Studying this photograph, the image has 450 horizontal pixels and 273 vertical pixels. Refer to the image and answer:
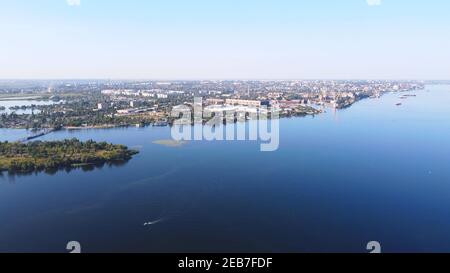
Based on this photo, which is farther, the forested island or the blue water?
the forested island

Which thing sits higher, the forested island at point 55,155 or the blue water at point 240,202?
the forested island at point 55,155

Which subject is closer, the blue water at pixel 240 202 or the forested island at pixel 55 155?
the blue water at pixel 240 202

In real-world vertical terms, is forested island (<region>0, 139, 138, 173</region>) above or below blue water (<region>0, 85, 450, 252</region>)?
above

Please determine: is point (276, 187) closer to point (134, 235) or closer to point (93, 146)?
point (134, 235)

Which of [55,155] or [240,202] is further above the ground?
[55,155]

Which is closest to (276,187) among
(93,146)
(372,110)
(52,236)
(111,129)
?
(52,236)
